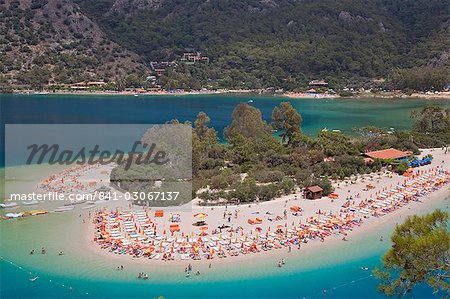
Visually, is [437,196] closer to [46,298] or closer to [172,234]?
[172,234]

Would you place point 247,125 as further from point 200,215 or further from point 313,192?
point 200,215

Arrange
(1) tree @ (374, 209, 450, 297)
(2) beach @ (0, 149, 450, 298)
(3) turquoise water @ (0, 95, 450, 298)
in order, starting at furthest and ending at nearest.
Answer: (2) beach @ (0, 149, 450, 298)
(3) turquoise water @ (0, 95, 450, 298)
(1) tree @ (374, 209, 450, 297)

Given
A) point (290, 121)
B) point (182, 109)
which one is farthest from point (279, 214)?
point (182, 109)

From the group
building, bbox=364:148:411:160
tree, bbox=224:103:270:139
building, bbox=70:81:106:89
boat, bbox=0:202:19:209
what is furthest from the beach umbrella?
building, bbox=70:81:106:89

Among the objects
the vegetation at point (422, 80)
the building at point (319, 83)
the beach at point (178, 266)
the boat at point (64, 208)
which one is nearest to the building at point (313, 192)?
the beach at point (178, 266)

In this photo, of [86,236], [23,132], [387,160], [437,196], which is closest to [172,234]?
[86,236]

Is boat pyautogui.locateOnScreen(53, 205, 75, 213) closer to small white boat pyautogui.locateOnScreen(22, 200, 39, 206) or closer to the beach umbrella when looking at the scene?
small white boat pyautogui.locateOnScreen(22, 200, 39, 206)
